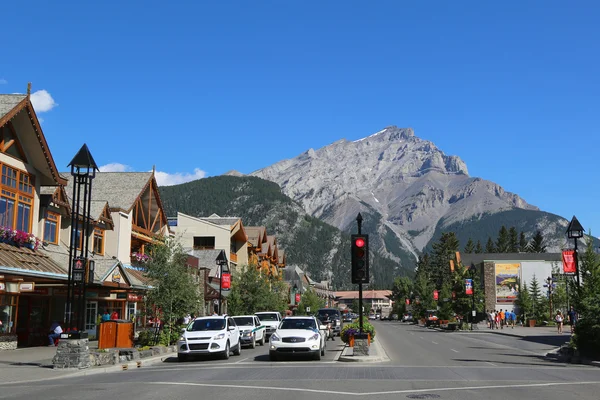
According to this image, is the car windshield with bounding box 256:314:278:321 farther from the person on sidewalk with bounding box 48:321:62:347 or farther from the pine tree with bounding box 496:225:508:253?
the pine tree with bounding box 496:225:508:253

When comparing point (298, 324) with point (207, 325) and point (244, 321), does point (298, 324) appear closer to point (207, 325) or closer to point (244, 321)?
point (207, 325)

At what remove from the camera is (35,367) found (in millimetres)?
21453

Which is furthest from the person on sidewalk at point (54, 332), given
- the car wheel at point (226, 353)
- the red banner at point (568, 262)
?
the red banner at point (568, 262)

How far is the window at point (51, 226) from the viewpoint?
35.5m

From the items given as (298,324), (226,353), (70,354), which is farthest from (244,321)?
(70,354)

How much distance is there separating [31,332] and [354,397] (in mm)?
24563

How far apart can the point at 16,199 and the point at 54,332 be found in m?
7.08

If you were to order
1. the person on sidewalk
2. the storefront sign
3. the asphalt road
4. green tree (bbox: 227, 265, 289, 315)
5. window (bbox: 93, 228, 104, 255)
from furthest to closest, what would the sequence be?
green tree (bbox: 227, 265, 289, 315)
window (bbox: 93, 228, 104, 255)
the person on sidewalk
the storefront sign
the asphalt road

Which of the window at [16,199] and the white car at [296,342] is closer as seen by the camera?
the white car at [296,342]

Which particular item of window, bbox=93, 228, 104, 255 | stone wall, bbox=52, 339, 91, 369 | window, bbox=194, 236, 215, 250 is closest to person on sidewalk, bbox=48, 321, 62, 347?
window, bbox=93, 228, 104, 255

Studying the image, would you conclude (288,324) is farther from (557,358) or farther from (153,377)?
(557,358)

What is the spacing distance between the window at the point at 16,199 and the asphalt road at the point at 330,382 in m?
13.0

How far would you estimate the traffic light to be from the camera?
976 inches

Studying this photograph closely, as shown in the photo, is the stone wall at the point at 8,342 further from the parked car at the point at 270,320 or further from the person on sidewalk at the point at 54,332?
the parked car at the point at 270,320
